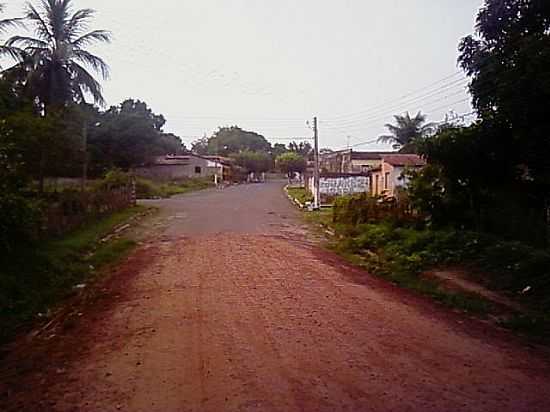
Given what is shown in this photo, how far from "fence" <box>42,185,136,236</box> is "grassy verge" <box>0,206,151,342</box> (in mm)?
346

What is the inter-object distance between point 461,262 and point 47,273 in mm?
7824

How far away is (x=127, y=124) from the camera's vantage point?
5681 cm

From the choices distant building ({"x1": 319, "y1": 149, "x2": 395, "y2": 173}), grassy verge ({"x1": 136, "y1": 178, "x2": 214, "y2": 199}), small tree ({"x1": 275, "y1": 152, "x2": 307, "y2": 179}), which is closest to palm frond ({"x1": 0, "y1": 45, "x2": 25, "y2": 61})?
grassy verge ({"x1": 136, "y1": 178, "x2": 214, "y2": 199})

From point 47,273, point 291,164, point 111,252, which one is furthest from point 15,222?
point 291,164

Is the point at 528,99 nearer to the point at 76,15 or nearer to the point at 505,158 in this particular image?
the point at 505,158

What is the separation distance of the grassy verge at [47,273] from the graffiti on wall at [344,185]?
26449 mm

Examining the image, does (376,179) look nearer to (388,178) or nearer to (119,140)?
(388,178)

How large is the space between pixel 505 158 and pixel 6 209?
1155 cm

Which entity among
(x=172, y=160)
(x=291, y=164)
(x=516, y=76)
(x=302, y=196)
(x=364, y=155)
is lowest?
(x=302, y=196)

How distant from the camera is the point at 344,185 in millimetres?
44688

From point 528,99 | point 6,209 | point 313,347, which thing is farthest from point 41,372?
point 528,99

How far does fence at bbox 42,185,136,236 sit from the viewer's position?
16.0m

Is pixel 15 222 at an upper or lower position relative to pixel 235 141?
lower

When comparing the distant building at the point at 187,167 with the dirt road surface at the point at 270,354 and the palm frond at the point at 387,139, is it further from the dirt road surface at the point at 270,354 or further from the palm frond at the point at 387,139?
the dirt road surface at the point at 270,354
